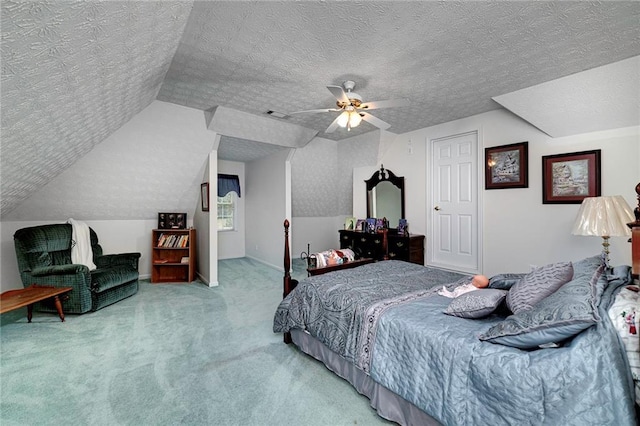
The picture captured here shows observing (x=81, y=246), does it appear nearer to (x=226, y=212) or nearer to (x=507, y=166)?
(x=226, y=212)

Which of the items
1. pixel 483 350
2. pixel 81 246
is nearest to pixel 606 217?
pixel 483 350

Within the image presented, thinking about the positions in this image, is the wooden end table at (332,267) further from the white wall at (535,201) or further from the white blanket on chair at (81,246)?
the white blanket on chair at (81,246)

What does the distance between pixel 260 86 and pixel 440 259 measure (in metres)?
3.54

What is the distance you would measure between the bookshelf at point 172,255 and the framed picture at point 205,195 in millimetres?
491

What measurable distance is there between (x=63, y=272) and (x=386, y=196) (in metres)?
4.53

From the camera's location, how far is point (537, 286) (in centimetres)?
150

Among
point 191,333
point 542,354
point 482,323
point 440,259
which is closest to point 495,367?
point 542,354

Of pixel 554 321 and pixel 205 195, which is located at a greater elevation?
pixel 205 195

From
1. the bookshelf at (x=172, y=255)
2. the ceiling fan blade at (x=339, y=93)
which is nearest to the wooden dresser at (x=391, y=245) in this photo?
the ceiling fan blade at (x=339, y=93)

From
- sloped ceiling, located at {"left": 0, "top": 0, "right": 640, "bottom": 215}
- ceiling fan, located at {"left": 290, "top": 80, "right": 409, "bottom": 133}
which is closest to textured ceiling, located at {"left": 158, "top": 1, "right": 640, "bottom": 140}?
sloped ceiling, located at {"left": 0, "top": 0, "right": 640, "bottom": 215}

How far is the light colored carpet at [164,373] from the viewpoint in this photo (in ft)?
5.35

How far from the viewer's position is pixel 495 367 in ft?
3.73

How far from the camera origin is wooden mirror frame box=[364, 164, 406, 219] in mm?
4731

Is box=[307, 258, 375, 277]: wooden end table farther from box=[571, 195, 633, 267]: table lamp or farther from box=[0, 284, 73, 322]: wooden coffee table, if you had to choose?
box=[0, 284, 73, 322]: wooden coffee table
